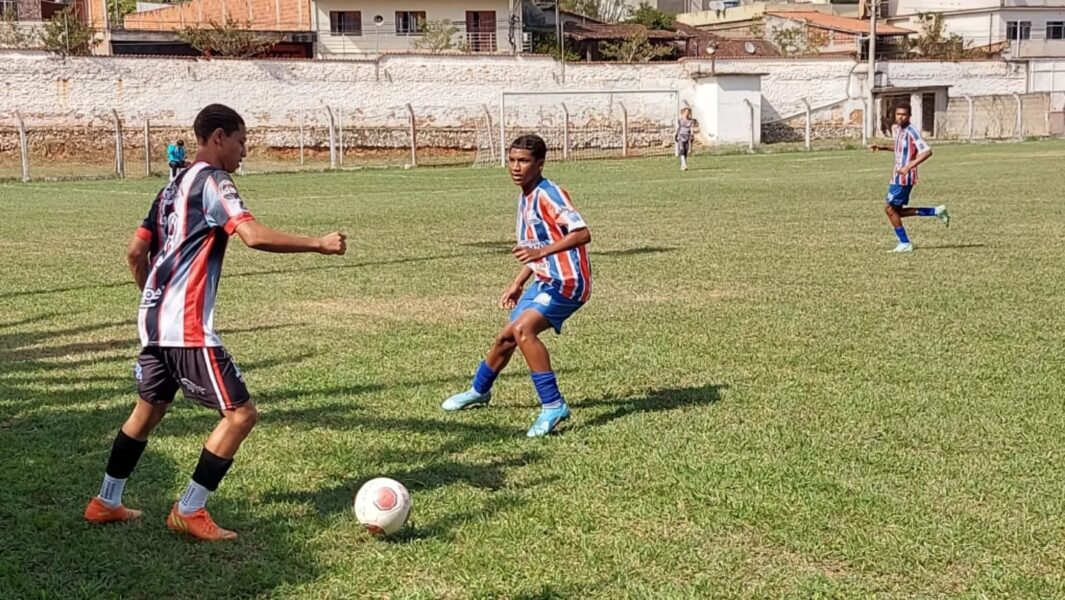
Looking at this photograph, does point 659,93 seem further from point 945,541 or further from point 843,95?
point 945,541

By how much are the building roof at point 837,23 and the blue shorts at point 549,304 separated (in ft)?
203

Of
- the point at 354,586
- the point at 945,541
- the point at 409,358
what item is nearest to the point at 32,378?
the point at 409,358

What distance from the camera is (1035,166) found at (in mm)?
32938

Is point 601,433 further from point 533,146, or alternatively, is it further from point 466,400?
point 533,146

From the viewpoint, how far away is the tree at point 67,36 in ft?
153

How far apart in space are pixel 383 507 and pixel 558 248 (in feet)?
6.78

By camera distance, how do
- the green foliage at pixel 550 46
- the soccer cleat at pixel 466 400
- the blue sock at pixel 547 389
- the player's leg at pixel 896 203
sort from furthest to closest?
1. the green foliage at pixel 550 46
2. the player's leg at pixel 896 203
3. the soccer cleat at pixel 466 400
4. the blue sock at pixel 547 389

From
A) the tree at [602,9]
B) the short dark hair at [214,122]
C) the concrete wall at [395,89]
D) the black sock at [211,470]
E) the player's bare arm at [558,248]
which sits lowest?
the black sock at [211,470]

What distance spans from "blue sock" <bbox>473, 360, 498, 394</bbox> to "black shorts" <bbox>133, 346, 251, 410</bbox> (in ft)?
7.87

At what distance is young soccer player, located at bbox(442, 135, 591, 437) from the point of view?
6.68 meters

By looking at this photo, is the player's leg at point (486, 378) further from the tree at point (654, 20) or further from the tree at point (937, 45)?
the tree at point (654, 20)

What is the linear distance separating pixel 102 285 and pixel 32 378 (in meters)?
5.02

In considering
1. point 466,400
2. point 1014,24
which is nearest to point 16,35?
point 466,400

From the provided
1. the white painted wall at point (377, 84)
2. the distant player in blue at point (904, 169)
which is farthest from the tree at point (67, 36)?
the distant player in blue at point (904, 169)
